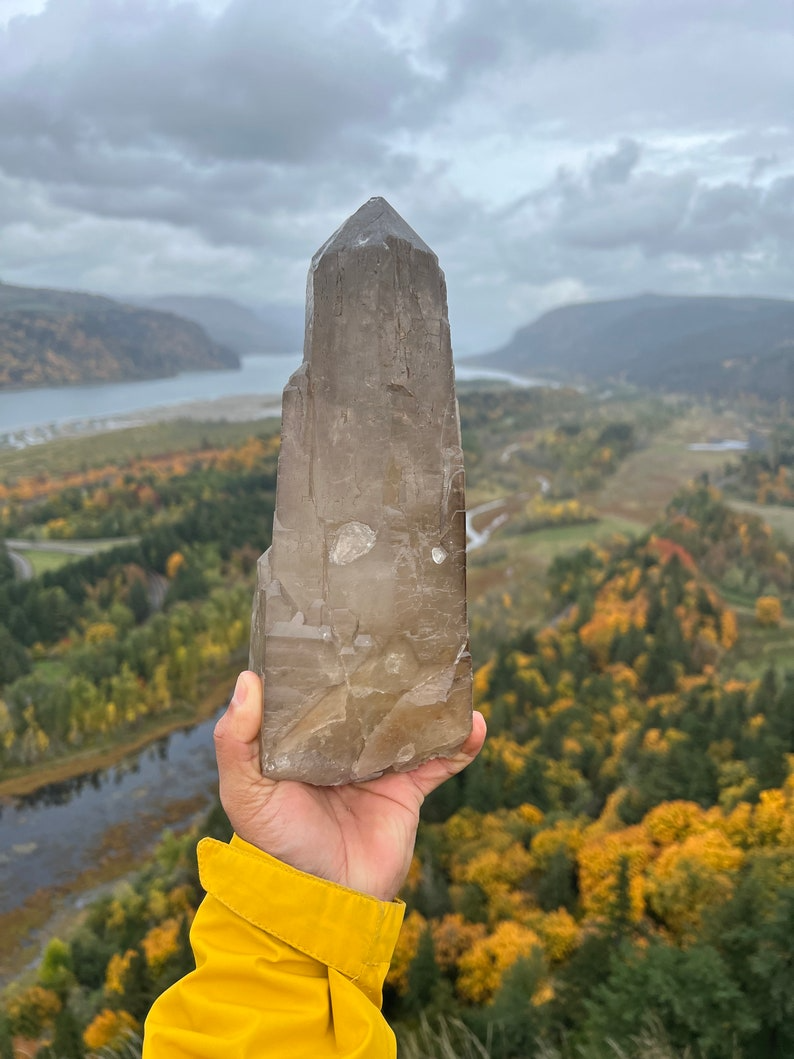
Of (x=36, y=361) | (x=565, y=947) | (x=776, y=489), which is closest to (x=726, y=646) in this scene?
(x=565, y=947)

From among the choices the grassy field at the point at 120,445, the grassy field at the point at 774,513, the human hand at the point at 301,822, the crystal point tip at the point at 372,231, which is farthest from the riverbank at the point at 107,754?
the grassy field at the point at 120,445

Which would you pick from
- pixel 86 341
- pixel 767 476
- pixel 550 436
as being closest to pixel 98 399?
pixel 86 341

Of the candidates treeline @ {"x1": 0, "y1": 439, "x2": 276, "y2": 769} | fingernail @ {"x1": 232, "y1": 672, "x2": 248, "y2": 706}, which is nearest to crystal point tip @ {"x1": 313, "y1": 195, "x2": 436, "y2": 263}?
fingernail @ {"x1": 232, "y1": 672, "x2": 248, "y2": 706}

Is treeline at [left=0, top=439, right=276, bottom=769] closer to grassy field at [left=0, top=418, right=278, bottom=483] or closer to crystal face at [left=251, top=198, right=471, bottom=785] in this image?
grassy field at [left=0, top=418, right=278, bottom=483]

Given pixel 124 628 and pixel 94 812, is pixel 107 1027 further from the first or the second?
pixel 124 628

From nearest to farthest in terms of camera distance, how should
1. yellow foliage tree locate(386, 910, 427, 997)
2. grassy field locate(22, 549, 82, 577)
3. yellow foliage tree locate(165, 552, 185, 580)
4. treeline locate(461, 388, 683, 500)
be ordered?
1. yellow foliage tree locate(386, 910, 427, 997)
2. yellow foliage tree locate(165, 552, 185, 580)
3. grassy field locate(22, 549, 82, 577)
4. treeline locate(461, 388, 683, 500)

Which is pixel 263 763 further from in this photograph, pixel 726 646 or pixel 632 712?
pixel 726 646

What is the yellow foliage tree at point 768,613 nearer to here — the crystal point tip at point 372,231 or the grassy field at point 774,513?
the grassy field at point 774,513
